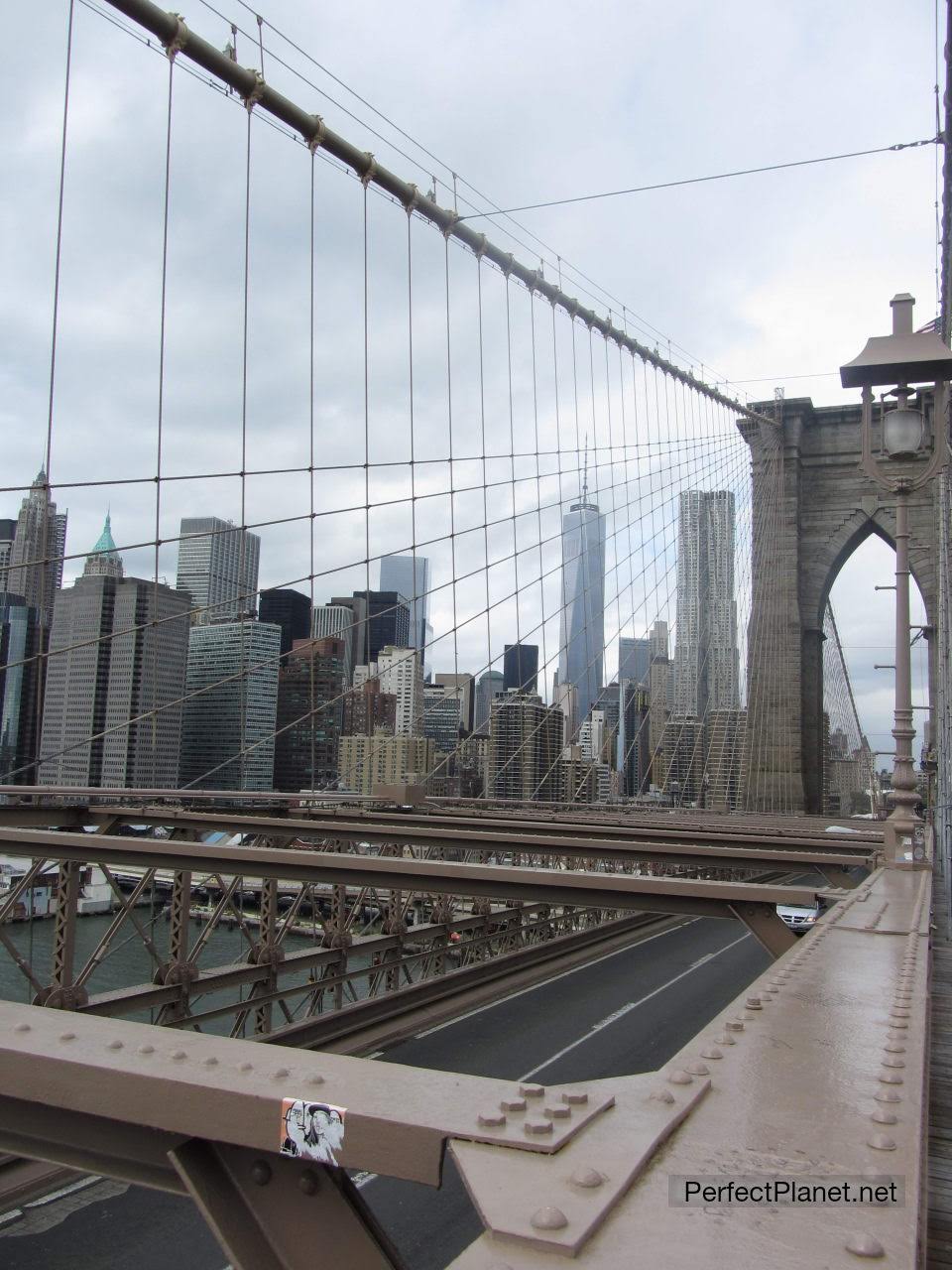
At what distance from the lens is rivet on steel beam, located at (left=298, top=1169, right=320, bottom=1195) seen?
134cm

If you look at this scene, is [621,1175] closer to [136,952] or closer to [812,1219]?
[812,1219]

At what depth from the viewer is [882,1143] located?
1.25 m

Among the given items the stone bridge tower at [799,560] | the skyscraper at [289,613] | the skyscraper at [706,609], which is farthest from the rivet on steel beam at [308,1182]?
the skyscraper at [706,609]

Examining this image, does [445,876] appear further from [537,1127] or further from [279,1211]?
[537,1127]

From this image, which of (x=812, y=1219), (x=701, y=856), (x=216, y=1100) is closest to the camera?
(x=812, y=1219)

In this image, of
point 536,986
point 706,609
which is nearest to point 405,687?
point 536,986

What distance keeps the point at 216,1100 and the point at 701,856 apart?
15.1 feet

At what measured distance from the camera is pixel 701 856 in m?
5.58

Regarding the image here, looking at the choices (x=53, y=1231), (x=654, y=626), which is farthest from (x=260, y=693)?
(x=654, y=626)

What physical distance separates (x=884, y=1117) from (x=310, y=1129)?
2.46 feet

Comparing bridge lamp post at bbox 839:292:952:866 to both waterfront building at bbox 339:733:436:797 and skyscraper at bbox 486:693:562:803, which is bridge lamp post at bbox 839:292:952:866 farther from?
skyscraper at bbox 486:693:562:803

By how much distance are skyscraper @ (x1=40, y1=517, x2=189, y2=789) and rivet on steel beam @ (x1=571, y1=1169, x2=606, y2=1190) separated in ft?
26.6

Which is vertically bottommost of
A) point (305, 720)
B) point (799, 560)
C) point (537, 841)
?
point (537, 841)

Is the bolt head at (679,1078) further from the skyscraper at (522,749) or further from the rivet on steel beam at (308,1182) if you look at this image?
the skyscraper at (522,749)
